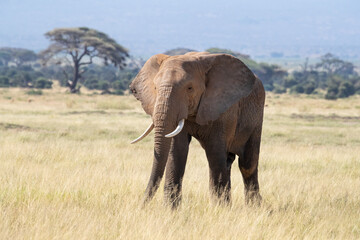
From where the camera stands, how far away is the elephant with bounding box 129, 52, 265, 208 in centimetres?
484

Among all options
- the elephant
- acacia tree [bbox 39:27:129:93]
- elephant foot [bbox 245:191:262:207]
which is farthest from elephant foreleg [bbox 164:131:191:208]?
acacia tree [bbox 39:27:129:93]

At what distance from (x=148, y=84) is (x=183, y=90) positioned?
46cm

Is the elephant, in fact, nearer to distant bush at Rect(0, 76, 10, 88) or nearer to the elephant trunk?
the elephant trunk

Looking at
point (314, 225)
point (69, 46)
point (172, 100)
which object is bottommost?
point (69, 46)

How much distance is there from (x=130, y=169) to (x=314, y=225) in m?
3.80

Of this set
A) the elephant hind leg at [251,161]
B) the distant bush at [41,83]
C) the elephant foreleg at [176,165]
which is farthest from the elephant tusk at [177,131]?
the distant bush at [41,83]

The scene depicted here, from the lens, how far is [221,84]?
5457mm

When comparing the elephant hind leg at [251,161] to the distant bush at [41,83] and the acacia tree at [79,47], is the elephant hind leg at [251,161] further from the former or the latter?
the distant bush at [41,83]

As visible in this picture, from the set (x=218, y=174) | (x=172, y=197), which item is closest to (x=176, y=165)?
(x=172, y=197)

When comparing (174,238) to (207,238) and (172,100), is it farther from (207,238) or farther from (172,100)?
(172,100)

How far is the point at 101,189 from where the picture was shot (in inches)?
235

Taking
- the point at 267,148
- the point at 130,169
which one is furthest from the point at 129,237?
the point at 267,148

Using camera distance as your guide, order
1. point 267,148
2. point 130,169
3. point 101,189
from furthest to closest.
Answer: point 267,148, point 130,169, point 101,189

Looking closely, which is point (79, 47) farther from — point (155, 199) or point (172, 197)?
point (172, 197)
